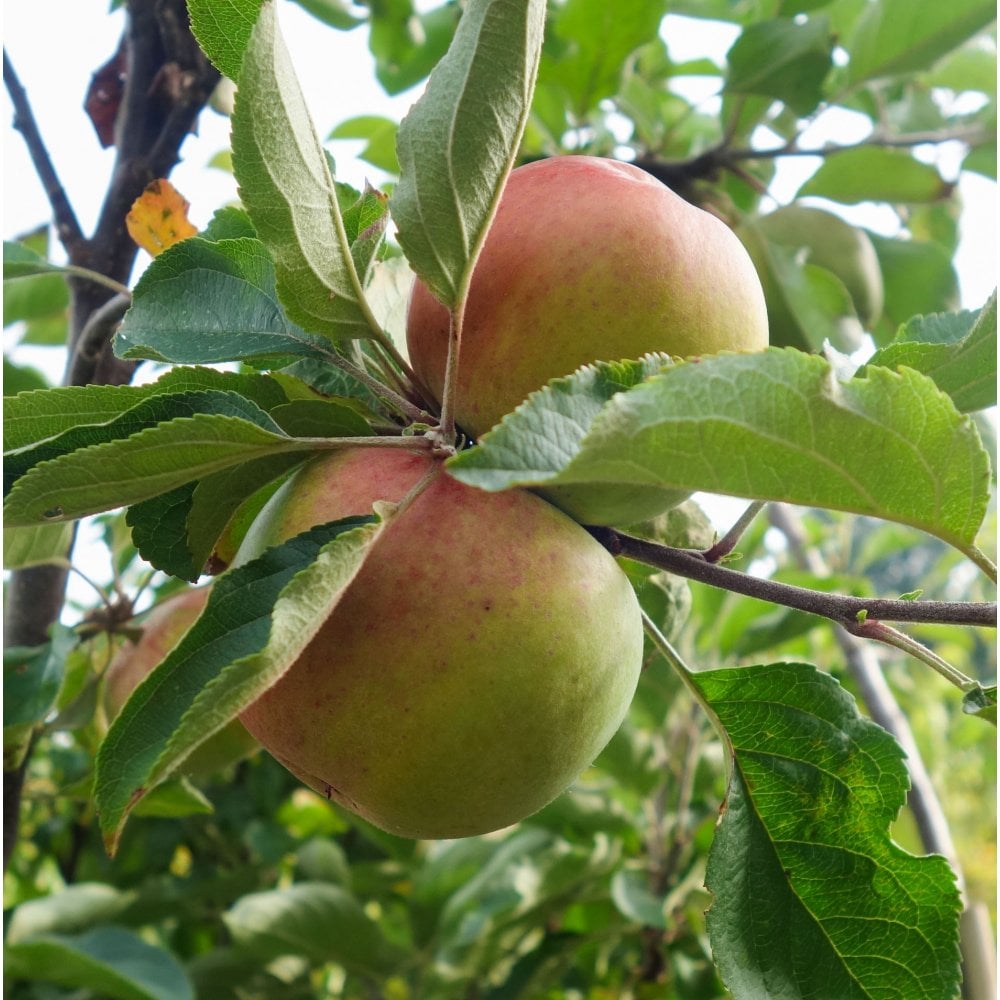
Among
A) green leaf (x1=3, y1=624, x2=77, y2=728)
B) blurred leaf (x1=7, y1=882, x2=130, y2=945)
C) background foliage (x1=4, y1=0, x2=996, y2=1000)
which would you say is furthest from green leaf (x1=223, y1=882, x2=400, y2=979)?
green leaf (x1=3, y1=624, x2=77, y2=728)

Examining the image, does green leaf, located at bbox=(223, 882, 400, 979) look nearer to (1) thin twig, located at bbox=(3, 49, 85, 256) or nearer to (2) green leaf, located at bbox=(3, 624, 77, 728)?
(2) green leaf, located at bbox=(3, 624, 77, 728)

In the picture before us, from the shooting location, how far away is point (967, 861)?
3891 mm

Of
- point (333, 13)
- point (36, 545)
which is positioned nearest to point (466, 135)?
point (36, 545)

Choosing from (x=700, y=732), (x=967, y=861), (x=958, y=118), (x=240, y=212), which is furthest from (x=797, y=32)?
(x=967, y=861)

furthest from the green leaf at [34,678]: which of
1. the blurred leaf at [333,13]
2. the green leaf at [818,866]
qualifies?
the blurred leaf at [333,13]

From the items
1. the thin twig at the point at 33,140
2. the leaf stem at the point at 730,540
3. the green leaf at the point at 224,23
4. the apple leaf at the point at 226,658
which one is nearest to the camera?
the apple leaf at the point at 226,658

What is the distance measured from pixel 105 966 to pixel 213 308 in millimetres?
817

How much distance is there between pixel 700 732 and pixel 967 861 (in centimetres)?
283

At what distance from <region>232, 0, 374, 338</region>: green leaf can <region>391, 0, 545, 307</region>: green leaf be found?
0.14ft

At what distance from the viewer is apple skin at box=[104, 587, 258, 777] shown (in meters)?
1.02

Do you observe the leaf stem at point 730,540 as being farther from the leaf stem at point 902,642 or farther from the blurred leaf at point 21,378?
the blurred leaf at point 21,378

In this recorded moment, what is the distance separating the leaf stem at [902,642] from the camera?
1.79 feet

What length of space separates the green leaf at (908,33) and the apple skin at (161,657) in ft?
3.61

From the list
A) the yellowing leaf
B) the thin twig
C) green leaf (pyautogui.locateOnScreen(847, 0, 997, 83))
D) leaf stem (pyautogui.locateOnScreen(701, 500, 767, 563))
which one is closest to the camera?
leaf stem (pyautogui.locateOnScreen(701, 500, 767, 563))
